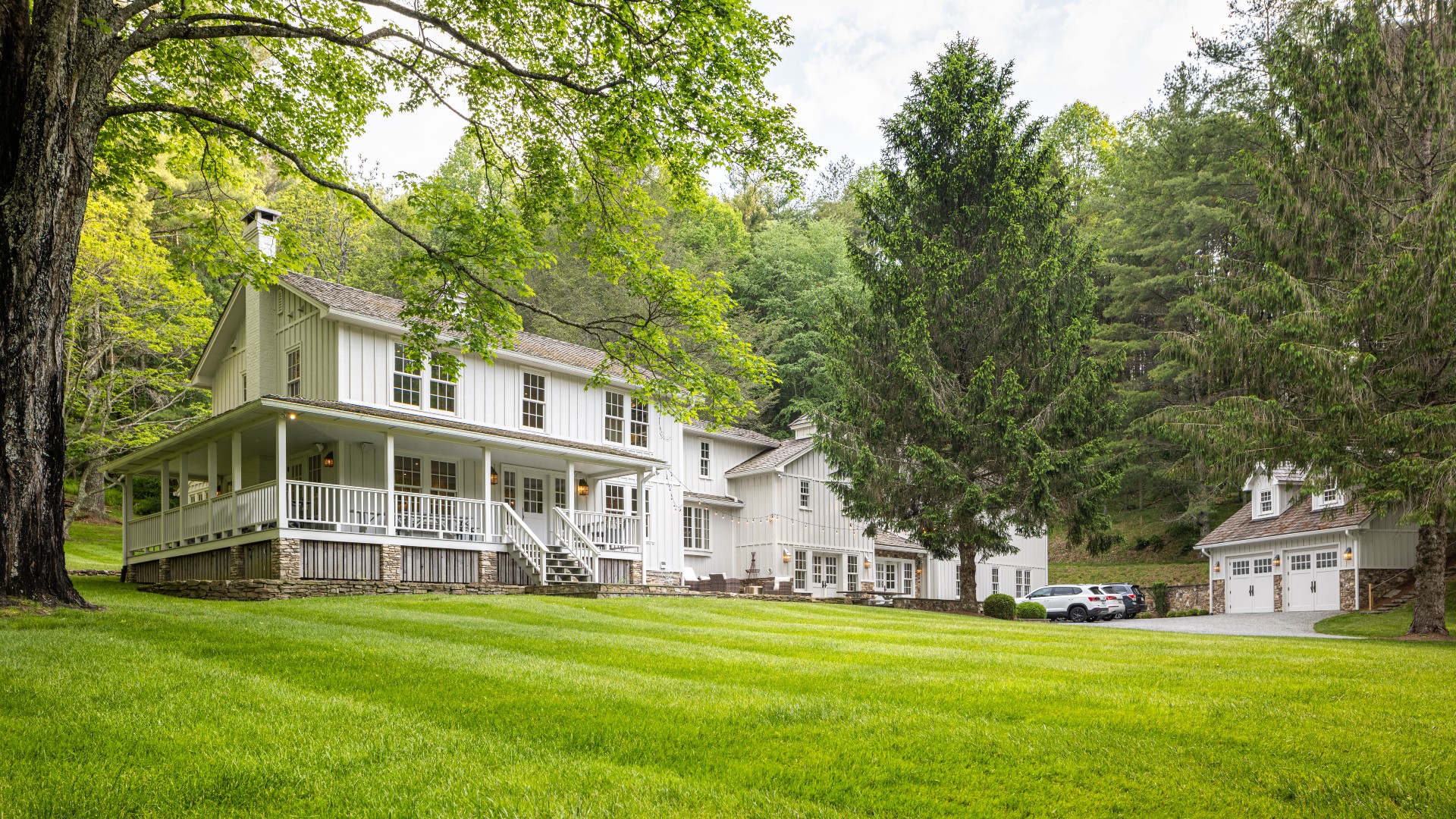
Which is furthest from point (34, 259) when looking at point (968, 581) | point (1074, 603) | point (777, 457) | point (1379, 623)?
point (1074, 603)

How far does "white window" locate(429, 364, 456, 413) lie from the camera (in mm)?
22000

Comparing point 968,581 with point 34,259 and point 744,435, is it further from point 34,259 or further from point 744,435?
point 34,259

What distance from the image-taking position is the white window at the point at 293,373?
2202 centimetres

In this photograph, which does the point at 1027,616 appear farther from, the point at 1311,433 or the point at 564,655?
the point at 564,655

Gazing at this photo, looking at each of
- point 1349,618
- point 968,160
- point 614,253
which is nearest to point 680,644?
point 614,253

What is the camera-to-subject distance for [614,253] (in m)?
14.2

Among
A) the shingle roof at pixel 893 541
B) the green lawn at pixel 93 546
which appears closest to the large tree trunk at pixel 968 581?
the shingle roof at pixel 893 541

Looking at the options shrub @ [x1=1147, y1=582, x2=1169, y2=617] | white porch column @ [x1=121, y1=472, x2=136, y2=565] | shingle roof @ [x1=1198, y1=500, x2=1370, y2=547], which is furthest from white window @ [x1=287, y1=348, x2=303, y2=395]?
shrub @ [x1=1147, y1=582, x2=1169, y2=617]

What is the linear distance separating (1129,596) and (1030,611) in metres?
5.48

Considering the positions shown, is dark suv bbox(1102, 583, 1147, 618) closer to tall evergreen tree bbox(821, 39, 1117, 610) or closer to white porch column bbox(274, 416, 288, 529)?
tall evergreen tree bbox(821, 39, 1117, 610)

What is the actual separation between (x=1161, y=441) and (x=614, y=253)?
1249 inches

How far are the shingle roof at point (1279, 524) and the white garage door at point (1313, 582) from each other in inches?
39.0

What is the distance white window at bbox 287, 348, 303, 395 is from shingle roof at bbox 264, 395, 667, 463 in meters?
0.87

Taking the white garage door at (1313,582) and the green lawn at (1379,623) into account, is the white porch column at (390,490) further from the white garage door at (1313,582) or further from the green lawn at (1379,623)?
the white garage door at (1313,582)
